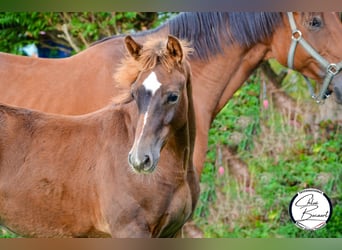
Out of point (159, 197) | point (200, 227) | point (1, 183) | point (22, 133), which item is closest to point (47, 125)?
point (22, 133)

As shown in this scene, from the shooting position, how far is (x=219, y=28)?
10.6 ft

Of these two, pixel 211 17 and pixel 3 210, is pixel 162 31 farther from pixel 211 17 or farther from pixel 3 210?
pixel 3 210

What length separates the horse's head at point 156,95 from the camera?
7.92 ft

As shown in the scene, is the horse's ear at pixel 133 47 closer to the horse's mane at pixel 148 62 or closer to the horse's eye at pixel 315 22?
A: the horse's mane at pixel 148 62

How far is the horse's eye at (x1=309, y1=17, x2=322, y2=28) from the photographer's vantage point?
321 cm

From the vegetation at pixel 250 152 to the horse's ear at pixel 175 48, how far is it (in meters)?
1.25

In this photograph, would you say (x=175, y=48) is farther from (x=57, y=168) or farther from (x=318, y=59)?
(x=318, y=59)

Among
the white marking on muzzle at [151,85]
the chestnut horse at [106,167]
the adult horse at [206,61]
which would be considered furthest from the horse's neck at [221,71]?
the white marking on muzzle at [151,85]

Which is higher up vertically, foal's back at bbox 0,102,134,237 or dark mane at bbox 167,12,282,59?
dark mane at bbox 167,12,282,59

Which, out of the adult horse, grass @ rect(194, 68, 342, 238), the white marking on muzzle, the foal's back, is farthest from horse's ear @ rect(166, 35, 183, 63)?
grass @ rect(194, 68, 342, 238)

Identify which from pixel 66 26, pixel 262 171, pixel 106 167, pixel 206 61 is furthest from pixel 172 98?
pixel 262 171

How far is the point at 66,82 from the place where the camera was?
128 inches

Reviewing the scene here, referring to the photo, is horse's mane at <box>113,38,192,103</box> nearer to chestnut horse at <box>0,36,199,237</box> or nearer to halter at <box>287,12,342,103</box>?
chestnut horse at <box>0,36,199,237</box>

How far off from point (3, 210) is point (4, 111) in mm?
435
